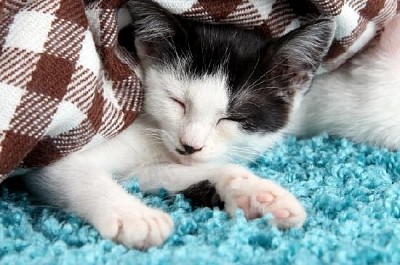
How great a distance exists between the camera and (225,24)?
1193mm

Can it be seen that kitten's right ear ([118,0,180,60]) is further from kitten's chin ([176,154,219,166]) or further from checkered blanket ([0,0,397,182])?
kitten's chin ([176,154,219,166])

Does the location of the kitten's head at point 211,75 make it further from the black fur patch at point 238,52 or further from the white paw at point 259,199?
the white paw at point 259,199

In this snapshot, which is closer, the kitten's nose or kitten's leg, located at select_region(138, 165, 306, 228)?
kitten's leg, located at select_region(138, 165, 306, 228)

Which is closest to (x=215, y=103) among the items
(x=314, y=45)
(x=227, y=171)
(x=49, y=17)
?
(x=227, y=171)

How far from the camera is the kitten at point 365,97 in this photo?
138cm

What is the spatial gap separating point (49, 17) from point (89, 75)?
0.12m

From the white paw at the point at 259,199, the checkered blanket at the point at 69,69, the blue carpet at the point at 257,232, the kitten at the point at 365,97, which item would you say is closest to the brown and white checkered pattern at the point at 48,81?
the checkered blanket at the point at 69,69

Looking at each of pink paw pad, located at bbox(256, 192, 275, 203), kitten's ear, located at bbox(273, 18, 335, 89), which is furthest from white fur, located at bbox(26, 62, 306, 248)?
kitten's ear, located at bbox(273, 18, 335, 89)

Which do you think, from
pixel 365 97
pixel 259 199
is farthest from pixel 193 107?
pixel 365 97

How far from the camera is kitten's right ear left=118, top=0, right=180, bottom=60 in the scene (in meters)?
1.12

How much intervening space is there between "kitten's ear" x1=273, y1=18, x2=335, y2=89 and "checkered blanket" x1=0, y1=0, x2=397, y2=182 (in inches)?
1.7

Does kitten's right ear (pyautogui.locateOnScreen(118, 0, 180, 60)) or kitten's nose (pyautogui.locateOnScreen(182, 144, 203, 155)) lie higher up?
kitten's right ear (pyautogui.locateOnScreen(118, 0, 180, 60))

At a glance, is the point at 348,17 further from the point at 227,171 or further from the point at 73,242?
the point at 73,242

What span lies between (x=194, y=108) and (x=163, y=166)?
0.15 metres
